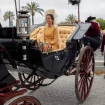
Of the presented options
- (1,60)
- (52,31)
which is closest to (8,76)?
(1,60)

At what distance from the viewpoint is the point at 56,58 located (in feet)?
16.3

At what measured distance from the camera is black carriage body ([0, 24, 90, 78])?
405 centimetres

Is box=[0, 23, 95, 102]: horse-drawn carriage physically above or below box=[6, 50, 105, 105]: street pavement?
above

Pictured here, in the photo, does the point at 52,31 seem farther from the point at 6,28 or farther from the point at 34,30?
the point at 6,28

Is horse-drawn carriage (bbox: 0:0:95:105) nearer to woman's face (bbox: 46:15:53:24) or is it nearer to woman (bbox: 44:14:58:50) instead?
woman (bbox: 44:14:58:50)

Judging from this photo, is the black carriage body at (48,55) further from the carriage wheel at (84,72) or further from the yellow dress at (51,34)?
the yellow dress at (51,34)

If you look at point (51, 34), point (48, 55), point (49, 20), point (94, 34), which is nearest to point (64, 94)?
point (51, 34)

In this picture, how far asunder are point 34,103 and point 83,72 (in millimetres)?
2024

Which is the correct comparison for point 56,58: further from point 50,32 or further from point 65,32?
point 65,32

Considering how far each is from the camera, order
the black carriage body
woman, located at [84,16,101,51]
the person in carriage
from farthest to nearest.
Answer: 1. woman, located at [84,16,101,51]
2. the person in carriage
3. the black carriage body

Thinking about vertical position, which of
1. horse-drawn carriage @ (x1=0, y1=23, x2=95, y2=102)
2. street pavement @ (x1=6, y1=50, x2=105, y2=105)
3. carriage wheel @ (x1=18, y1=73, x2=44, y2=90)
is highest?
horse-drawn carriage @ (x1=0, y1=23, x2=95, y2=102)

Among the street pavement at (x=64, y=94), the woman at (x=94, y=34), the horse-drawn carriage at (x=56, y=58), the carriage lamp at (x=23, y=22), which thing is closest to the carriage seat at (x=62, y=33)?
the horse-drawn carriage at (x=56, y=58)

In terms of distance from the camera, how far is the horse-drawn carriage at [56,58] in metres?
4.05

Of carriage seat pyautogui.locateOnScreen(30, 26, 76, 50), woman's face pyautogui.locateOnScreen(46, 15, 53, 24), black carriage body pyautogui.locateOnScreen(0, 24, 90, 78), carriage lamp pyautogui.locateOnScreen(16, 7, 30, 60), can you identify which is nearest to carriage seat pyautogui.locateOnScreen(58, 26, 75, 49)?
carriage seat pyautogui.locateOnScreen(30, 26, 76, 50)
